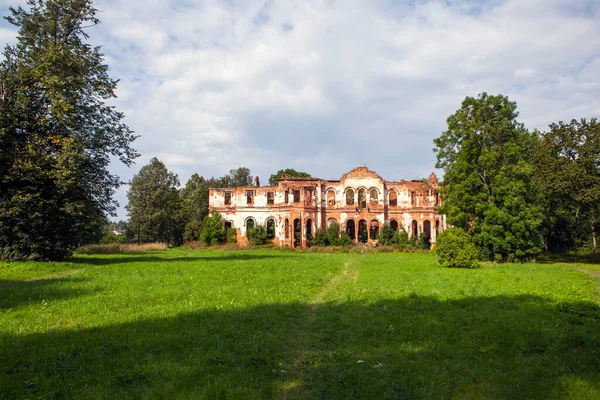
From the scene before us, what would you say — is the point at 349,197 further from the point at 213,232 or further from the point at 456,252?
the point at 456,252

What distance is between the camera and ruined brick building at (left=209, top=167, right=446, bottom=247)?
4928 centimetres

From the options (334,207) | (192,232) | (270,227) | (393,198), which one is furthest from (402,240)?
(192,232)

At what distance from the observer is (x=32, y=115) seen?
2073 centimetres

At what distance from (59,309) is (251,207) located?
42478 mm

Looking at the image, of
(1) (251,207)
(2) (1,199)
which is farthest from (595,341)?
(1) (251,207)

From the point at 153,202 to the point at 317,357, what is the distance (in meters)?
53.4

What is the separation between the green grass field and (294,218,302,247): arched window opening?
35993 millimetres

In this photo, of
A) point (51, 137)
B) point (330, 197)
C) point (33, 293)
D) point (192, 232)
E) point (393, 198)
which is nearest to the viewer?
point (33, 293)

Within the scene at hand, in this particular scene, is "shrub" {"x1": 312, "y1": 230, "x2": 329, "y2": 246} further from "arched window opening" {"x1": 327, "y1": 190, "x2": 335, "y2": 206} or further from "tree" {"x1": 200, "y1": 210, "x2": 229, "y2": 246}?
"tree" {"x1": 200, "y1": 210, "x2": 229, "y2": 246}

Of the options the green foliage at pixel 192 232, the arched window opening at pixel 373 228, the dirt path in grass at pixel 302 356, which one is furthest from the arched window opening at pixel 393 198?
the dirt path in grass at pixel 302 356

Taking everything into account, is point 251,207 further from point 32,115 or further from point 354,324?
point 354,324

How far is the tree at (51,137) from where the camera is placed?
64.0 ft

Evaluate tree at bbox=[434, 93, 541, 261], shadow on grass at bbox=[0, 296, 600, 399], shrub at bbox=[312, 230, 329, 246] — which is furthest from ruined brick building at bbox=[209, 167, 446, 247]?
shadow on grass at bbox=[0, 296, 600, 399]

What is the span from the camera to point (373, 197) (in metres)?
52.6
